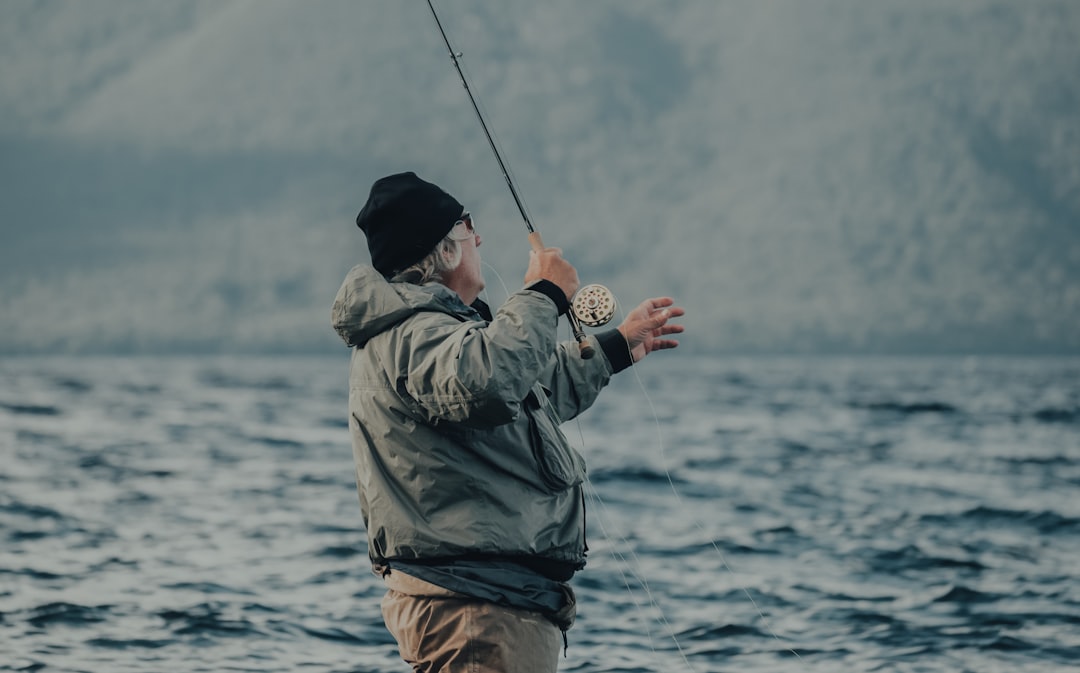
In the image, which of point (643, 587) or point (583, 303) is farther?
point (643, 587)

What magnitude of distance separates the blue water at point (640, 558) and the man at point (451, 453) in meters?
0.25

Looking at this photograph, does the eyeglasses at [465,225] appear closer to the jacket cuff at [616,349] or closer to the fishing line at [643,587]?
the jacket cuff at [616,349]

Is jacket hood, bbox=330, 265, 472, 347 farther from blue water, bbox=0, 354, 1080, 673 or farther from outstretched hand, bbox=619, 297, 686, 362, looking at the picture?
outstretched hand, bbox=619, 297, 686, 362

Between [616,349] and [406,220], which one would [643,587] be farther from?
[406,220]

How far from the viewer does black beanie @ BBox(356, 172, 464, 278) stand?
3.31 metres

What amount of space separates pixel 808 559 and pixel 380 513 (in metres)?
7.26

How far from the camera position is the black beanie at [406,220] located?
10.9ft

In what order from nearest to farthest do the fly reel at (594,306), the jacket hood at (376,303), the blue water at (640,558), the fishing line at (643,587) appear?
the jacket hood at (376,303) → the fly reel at (594,306) → the blue water at (640,558) → the fishing line at (643,587)

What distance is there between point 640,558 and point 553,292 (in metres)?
7.21

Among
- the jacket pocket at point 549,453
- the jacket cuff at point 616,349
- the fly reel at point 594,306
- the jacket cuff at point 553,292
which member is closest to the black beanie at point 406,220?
the jacket cuff at point 553,292

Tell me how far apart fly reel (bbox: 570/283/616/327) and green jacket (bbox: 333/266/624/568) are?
0.54m

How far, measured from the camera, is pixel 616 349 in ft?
12.7

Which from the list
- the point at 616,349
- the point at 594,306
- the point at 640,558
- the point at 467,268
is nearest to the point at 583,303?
the point at 594,306

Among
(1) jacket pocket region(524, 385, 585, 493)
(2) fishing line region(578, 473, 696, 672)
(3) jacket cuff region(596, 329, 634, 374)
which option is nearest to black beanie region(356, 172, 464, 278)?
(1) jacket pocket region(524, 385, 585, 493)
